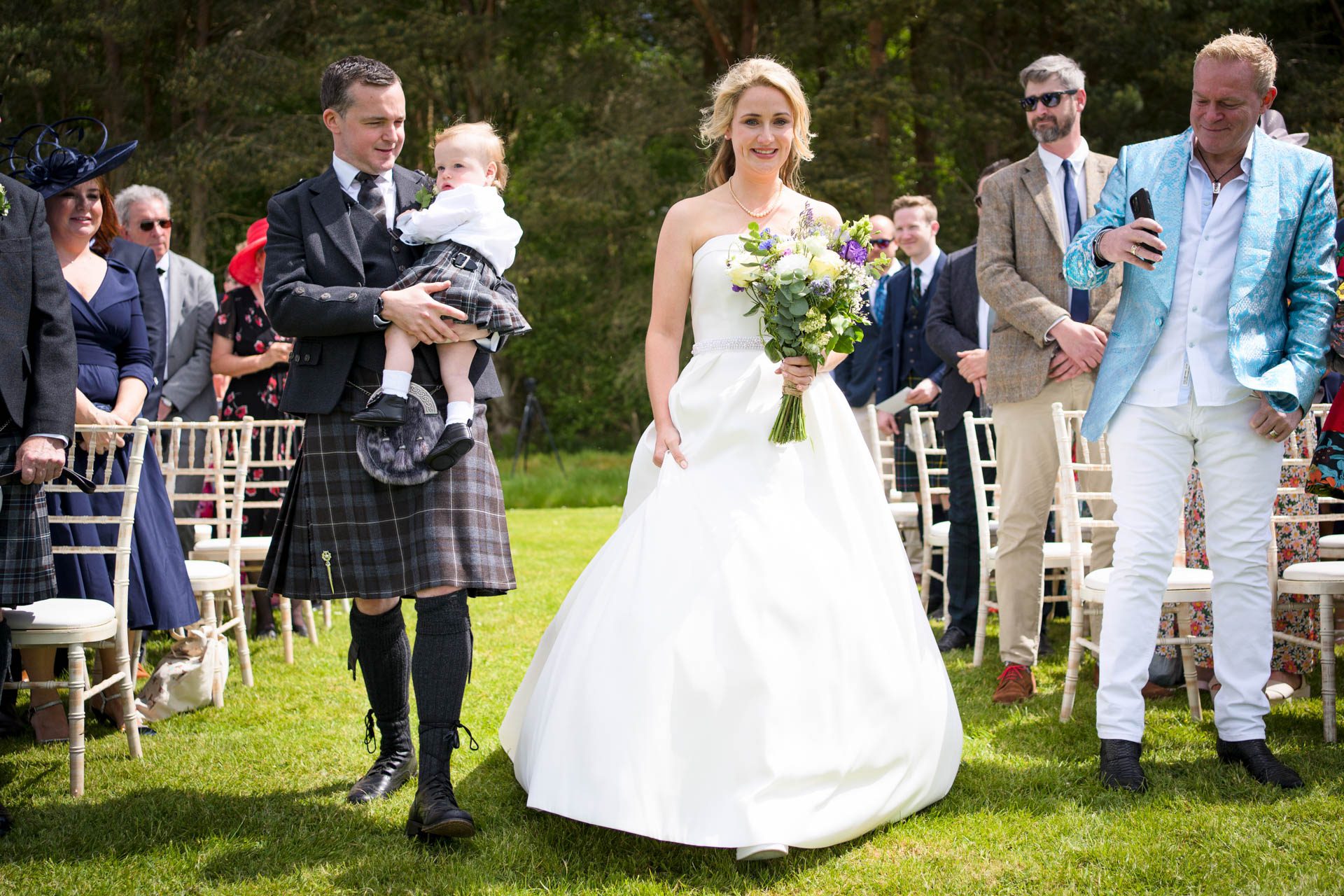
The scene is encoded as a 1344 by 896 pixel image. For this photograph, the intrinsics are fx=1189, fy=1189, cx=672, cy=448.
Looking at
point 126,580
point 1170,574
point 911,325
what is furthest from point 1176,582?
point 126,580

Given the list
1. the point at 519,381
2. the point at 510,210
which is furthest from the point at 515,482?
the point at 519,381

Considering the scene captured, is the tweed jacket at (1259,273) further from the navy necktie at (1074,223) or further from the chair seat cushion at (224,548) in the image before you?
the chair seat cushion at (224,548)

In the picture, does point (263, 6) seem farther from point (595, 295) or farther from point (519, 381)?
point (519, 381)

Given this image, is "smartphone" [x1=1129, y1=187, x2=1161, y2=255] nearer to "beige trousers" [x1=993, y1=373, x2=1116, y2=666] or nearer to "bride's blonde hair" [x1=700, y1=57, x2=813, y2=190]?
"bride's blonde hair" [x1=700, y1=57, x2=813, y2=190]

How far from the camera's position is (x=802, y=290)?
3357 mm

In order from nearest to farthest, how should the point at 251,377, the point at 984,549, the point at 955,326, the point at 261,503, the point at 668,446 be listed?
1. the point at 668,446
2. the point at 984,549
3. the point at 261,503
4. the point at 955,326
5. the point at 251,377

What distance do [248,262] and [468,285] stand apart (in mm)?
3434

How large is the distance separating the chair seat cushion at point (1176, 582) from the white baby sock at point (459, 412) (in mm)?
2281

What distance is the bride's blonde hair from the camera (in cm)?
370

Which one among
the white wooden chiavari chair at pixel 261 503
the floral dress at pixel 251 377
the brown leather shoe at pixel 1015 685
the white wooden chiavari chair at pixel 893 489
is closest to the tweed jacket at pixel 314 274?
the white wooden chiavari chair at pixel 261 503

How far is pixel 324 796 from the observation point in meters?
3.77

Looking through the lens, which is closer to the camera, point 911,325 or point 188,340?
point 188,340

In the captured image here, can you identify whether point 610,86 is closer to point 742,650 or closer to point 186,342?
point 186,342

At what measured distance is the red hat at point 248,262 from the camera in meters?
6.20
